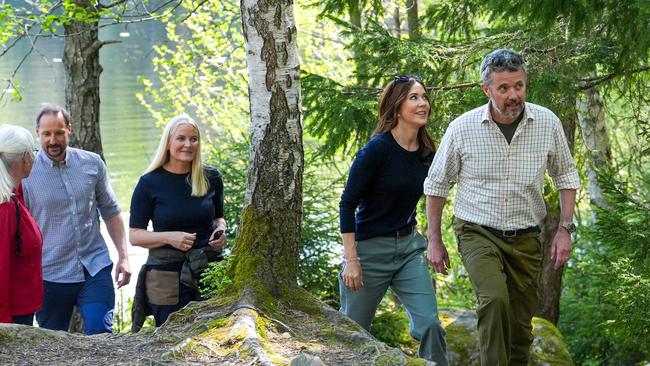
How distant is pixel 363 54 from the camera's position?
28.1 ft

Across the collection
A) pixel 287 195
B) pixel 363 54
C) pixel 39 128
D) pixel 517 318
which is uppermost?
pixel 363 54

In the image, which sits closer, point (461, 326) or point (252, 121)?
point (252, 121)

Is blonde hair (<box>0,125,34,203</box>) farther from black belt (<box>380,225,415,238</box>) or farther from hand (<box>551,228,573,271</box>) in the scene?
hand (<box>551,228,573,271</box>)

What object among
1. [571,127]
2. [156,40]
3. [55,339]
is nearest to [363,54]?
[571,127]

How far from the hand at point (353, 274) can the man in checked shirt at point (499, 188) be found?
1.41 ft

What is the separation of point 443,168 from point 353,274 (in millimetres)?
819

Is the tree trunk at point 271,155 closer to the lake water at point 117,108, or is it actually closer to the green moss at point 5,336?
the green moss at point 5,336

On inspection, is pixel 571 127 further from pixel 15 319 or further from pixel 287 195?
pixel 15 319

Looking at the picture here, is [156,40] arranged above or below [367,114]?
above

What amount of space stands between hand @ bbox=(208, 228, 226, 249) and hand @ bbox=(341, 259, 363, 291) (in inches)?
37.8

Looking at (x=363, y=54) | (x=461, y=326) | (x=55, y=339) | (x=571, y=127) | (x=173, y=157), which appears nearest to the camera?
(x=55, y=339)

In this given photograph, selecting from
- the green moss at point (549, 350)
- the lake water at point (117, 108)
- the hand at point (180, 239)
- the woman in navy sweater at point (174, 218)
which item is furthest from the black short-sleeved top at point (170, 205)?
the lake water at point (117, 108)

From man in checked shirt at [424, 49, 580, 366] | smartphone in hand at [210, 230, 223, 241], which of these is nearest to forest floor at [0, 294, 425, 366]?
man in checked shirt at [424, 49, 580, 366]

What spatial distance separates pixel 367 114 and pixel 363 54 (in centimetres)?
76
